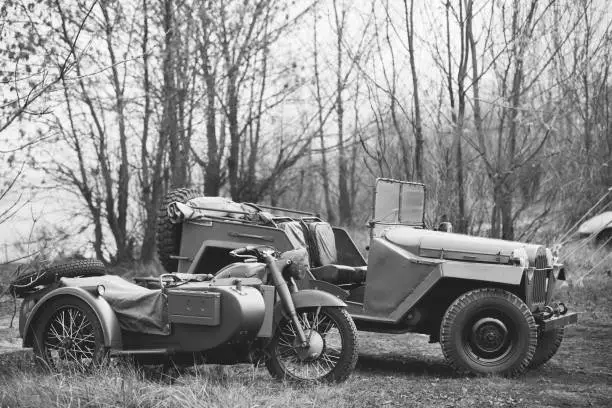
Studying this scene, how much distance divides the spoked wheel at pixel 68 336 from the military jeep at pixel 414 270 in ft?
1.90

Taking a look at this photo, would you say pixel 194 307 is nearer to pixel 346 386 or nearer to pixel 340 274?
pixel 346 386

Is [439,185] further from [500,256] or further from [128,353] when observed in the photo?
[128,353]

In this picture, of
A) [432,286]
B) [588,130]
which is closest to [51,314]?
[432,286]

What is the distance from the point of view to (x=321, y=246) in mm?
8125

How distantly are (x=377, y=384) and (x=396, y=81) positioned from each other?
7.67 meters

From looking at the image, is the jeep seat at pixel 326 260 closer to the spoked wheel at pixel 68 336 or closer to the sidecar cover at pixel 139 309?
the sidecar cover at pixel 139 309

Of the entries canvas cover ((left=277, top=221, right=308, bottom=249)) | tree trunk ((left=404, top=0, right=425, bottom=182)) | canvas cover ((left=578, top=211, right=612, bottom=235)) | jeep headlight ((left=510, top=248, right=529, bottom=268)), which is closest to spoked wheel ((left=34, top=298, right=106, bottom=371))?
canvas cover ((left=277, top=221, right=308, bottom=249))

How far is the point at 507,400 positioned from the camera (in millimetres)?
5824

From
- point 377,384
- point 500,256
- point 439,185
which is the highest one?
point 439,185

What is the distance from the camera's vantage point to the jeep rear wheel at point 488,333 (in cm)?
680

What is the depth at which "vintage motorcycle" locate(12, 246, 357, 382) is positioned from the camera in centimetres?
592

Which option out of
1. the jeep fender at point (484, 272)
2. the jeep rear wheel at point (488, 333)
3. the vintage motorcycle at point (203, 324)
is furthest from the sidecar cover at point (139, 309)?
the jeep fender at point (484, 272)

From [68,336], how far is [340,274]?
99.0 inches

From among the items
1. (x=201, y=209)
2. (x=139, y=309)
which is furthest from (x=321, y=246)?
(x=139, y=309)
